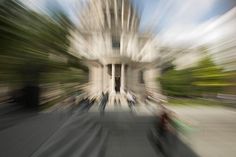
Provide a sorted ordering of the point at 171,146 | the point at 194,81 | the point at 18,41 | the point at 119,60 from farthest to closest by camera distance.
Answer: the point at 119,60 < the point at 194,81 < the point at 171,146 < the point at 18,41

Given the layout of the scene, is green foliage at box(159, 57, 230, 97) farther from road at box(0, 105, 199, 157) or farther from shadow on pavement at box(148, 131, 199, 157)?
shadow on pavement at box(148, 131, 199, 157)

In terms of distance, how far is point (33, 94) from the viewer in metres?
11.4

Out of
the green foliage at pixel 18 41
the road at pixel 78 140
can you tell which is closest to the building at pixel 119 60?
the road at pixel 78 140

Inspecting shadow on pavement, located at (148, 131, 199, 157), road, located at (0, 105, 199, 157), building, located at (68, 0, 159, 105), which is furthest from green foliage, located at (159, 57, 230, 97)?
shadow on pavement, located at (148, 131, 199, 157)

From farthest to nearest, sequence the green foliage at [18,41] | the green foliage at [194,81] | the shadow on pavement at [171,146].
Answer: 1. the green foliage at [194,81]
2. the shadow on pavement at [171,146]
3. the green foliage at [18,41]

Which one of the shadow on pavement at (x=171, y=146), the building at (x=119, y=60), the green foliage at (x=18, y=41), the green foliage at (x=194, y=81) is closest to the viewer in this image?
the green foliage at (x=18, y=41)

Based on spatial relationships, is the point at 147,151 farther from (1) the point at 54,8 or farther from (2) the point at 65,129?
(1) the point at 54,8

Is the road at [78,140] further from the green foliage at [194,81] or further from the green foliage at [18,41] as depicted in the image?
the green foliage at [194,81]

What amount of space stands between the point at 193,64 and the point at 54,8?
75.8 ft

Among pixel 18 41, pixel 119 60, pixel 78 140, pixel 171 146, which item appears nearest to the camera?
pixel 18 41

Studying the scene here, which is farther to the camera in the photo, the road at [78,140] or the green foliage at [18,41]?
the road at [78,140]

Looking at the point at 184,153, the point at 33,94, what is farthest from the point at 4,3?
the point at 33,94

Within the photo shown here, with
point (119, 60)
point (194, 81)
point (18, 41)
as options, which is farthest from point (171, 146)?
point (119, 60)

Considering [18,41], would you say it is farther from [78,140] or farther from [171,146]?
[171,146]
